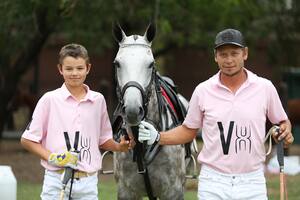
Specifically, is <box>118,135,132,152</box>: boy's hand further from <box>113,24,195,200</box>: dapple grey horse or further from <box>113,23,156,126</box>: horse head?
<box>113,23,156,126</box>: horse head

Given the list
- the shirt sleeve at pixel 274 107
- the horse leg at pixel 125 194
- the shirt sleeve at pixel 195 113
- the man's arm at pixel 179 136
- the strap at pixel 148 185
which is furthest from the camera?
the horse leg at pixel 125 194

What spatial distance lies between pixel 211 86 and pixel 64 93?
45.7 inches

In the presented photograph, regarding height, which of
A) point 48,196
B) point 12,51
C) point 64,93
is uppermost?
point 12,51

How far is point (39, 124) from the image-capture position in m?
5.86

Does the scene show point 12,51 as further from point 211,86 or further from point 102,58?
point 102,58

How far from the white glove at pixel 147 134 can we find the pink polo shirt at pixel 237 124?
1.58 feet

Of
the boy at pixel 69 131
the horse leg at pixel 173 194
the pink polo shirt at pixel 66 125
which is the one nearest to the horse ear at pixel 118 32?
the boy at pixel 69 131

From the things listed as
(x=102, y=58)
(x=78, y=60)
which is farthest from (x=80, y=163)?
(x=102, y=58)

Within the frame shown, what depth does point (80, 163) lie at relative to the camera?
5.81 meters

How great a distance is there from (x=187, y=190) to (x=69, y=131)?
765 cm

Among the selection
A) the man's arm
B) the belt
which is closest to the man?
the man's arm

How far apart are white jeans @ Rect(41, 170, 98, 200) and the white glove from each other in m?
0.51

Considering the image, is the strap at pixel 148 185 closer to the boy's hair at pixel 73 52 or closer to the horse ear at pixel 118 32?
the horse ear at pixel 118 32

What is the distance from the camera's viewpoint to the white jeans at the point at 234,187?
5441 mm
